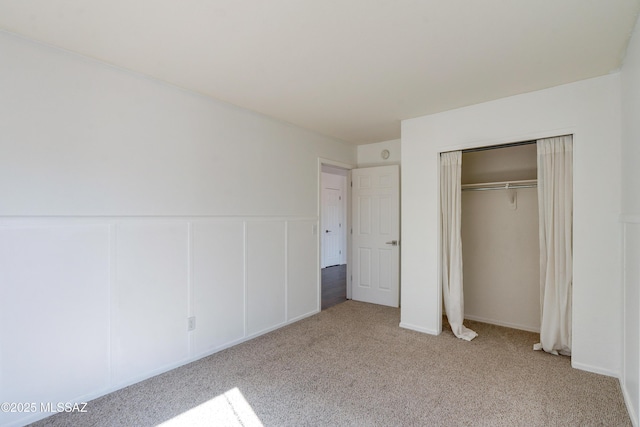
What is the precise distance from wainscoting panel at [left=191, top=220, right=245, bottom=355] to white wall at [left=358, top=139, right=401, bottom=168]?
2.47 m

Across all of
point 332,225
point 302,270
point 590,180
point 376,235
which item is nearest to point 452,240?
point 590,180

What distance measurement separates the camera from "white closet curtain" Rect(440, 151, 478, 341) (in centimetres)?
344

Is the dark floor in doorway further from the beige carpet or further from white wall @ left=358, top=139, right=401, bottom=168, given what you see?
white wall @ left=358, top=139, right=401, bottom=168

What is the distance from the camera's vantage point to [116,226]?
241cm

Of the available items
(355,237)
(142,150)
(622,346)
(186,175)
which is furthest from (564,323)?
(142,150)

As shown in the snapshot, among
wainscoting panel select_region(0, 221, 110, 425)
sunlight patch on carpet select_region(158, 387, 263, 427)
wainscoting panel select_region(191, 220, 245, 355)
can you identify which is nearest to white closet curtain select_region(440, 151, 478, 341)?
wainscoting panel select_region(191, 220, 245, 355)

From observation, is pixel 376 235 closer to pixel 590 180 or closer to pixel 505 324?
pixel 505 324

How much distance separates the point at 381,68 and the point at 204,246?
2.18 metres

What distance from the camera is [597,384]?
2.47 m

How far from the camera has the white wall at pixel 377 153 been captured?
187 inches

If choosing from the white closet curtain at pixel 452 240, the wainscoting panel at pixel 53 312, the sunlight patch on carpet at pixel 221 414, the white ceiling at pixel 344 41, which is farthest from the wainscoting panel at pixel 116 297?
the white closet curtain at pixel 452 240

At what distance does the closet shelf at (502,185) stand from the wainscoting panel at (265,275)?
234 cm

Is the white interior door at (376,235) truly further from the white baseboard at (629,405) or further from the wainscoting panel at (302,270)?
the white baseboard at (629,405)

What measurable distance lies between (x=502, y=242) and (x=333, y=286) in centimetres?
305
